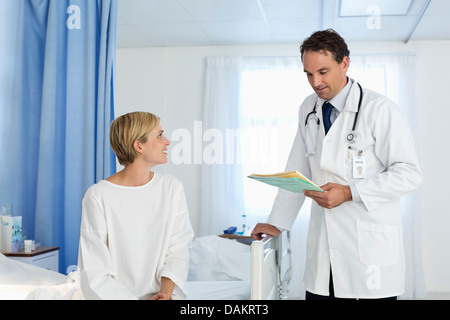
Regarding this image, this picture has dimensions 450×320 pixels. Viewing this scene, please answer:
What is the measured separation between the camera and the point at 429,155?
16.0ft

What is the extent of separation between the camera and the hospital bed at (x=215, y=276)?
1655 mm

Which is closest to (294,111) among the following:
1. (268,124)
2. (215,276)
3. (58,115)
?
(268,124)

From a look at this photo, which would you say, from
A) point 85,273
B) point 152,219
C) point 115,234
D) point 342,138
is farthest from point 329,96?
point 85,273

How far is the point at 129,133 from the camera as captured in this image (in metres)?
1.75

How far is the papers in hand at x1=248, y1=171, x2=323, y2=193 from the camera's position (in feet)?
4.97

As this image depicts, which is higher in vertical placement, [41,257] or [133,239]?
[133,239]

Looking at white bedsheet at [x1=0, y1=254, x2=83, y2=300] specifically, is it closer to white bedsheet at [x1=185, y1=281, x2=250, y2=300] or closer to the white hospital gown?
the white hospital gown

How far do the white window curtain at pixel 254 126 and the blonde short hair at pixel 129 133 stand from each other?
327 centimetres

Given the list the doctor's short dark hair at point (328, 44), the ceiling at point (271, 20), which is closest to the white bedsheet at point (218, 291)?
the doctor's short dark hair at point (328, 44)

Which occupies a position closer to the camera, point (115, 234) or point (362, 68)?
point (115, 234)

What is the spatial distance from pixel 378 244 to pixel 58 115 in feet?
7.09

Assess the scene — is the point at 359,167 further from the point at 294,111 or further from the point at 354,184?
the point at 294,111
